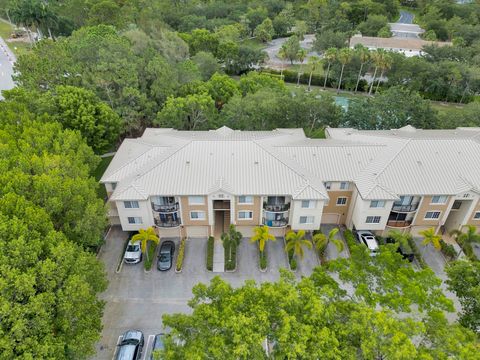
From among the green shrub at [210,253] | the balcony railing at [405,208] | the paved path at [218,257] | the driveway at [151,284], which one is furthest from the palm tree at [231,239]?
the balcony railing at [405,208]

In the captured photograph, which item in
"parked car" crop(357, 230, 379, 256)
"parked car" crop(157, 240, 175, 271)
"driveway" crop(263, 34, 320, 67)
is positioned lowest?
"driveway" crop(263, 34, 320, 67)

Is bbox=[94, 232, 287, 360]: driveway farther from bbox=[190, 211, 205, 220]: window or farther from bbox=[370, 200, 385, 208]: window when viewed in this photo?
bbox=[370, 200, 385, 208]: window

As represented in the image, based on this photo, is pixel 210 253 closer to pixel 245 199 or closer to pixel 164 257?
pixel 164 257

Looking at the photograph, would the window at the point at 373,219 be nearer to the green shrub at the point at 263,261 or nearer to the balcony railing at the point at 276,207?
the balcony railing at the point at 276,207

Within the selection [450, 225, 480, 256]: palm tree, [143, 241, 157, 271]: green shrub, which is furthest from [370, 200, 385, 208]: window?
[143, 241, 157, 271]: green shrub

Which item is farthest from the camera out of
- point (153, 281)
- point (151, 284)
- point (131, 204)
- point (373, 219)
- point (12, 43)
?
point (12, 43)

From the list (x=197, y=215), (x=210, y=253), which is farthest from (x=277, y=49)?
(x=210, y=253)
